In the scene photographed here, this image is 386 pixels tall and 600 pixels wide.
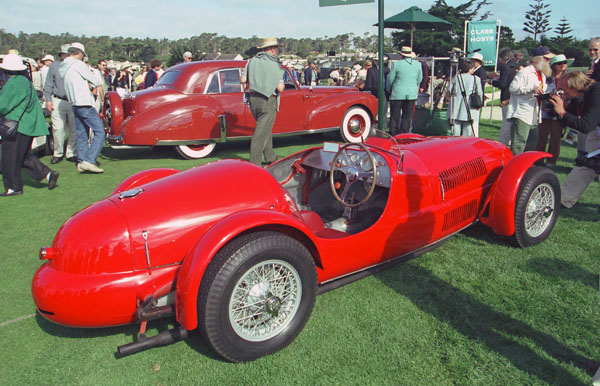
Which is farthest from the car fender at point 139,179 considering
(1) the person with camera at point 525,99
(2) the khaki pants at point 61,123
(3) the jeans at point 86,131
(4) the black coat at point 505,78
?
(4) the black coat at point 505,78

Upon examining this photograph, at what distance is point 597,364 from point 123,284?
2.69 meters

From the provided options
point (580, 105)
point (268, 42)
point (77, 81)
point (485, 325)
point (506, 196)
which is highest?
point (268, 42)

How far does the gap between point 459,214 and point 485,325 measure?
115 centimetres

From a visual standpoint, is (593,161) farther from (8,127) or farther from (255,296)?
(8,127)

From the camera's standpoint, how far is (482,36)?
11.6 metres

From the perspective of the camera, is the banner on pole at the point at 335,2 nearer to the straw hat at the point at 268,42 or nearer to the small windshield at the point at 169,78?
the straw hat at the point at 268,42

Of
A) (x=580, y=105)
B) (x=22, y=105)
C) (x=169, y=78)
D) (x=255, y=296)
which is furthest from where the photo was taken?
(x=169, y=78)

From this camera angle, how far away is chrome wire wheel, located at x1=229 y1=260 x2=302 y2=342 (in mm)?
2328

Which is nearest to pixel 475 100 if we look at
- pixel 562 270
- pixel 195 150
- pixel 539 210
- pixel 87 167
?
pixel 539 210

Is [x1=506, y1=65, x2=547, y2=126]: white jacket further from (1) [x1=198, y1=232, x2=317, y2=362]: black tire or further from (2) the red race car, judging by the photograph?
(1) [x1=198, y1=232, x2=317, y2=362]: black tire

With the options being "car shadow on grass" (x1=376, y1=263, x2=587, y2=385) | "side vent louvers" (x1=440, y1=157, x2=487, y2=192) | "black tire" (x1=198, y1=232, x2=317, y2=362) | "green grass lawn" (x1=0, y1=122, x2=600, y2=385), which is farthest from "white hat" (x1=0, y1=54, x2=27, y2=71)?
"side vent louvers" (x1=440, y1=157, x2=487, y2=192)

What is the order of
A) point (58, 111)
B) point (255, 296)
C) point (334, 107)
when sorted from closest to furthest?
point (255, 296) < point (58, 111) < point (334, 107)

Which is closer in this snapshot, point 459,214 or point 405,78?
point 459,214

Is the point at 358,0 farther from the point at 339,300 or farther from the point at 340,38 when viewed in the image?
the point at 340,38
